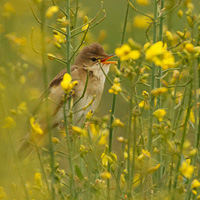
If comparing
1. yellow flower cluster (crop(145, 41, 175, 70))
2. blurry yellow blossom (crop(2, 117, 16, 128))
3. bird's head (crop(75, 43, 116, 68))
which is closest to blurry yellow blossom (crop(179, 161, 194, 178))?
yellow flower cluster (crop(145, 41, 175, 70))

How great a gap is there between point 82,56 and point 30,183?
6.04 ft

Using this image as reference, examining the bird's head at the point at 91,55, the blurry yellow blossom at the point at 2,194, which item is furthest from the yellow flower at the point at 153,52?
the bird's head at the point at 91,55

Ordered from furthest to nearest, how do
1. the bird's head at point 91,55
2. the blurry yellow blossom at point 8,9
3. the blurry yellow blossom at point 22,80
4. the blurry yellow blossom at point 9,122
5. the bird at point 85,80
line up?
the bird's head at point 91,55 < the bird at point 85,80 < the blurry yellow blossom at point 22,80 < the blurry yellow blossom at point 8,9 < the blurry yellow blossom at point 9,122

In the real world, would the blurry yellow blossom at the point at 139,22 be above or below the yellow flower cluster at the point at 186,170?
above

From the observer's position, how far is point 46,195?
2367mm

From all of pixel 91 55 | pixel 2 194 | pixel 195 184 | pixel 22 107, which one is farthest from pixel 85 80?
pixel 195 184

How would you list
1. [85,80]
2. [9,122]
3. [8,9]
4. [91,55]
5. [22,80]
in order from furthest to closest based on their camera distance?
[91,55]
[85,80]
[22,80]
[8,9]
[9,122]

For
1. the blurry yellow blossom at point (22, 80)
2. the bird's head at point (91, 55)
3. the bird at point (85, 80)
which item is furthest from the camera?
the bird's head at point (91, 55)

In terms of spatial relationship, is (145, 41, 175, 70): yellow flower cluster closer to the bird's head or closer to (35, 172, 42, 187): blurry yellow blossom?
(35, 172, 42, 187): blurry yellow blossom

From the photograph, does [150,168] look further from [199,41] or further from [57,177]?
A: [199,41]

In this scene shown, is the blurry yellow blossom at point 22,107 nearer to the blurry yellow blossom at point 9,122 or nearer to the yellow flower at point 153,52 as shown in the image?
the blurry yellow blossom at point 9,122

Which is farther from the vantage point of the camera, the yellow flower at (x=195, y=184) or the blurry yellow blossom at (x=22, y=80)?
the blurry yellow blossom at (x=22, y=80)

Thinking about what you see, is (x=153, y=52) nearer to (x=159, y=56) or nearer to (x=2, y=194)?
(x=159, y=56)

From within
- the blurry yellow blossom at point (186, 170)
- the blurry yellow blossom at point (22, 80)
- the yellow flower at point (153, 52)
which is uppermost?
the yellow flower at point (153, 52)
